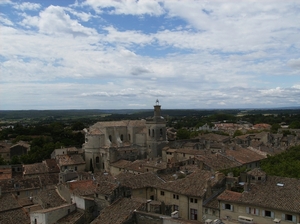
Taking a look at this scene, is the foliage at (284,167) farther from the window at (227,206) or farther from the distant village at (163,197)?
the window at (227,206)

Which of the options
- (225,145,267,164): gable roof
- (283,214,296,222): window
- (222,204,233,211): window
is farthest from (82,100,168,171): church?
(283,214,296,222): window

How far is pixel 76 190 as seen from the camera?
1277 inches

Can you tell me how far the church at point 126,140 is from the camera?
6869 centimetres

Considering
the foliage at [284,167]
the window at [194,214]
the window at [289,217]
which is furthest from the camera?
the foliage at [284,167]

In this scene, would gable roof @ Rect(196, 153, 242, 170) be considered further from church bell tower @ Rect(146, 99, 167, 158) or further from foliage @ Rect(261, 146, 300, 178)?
church bell tower @ Rect(146, 99, 167, 158)

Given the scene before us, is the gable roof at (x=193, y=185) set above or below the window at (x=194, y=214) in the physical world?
above

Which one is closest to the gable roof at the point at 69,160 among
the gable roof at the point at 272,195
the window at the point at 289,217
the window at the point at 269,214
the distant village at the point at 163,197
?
the distant village at the point at 163,197

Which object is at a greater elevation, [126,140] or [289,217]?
[126,140]

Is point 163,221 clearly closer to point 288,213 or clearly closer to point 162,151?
point 288,213

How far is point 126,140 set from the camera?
76125mm

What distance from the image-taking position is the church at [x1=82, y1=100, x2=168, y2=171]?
68688mm

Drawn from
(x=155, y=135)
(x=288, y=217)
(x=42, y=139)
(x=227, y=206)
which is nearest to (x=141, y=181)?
(x=227, y=206)

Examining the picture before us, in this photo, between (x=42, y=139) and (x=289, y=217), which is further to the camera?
(x=42, y=139)

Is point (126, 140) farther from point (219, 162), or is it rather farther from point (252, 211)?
point (252, 211)
